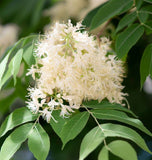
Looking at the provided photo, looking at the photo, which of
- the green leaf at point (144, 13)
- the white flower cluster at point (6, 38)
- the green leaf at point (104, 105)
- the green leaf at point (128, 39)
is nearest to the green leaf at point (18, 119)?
the green leaf at point (104, 105)

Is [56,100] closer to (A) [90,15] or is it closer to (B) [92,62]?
(B) [92,62]

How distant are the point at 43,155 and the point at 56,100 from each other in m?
0.16

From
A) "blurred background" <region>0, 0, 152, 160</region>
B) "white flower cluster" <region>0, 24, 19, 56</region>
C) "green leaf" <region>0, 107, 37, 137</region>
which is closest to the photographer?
"green leaf" <region>0, 107, 37, 137</region>

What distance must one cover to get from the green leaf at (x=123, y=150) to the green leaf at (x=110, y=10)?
13.4 inches

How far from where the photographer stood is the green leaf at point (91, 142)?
512 millimetres

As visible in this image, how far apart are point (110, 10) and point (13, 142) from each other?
37 cm

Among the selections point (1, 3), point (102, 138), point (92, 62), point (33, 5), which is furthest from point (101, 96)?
point (1, 3)

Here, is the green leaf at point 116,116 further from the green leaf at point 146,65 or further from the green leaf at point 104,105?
the green leaf at point 146,65

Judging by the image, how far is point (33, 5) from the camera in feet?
5.50

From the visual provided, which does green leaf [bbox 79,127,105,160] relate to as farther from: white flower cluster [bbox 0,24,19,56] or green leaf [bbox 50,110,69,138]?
white flower cluster [bbox 0,24,19,56]

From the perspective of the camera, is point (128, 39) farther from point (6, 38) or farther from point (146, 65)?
point (6, 38)

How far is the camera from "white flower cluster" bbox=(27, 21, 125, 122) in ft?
2.22

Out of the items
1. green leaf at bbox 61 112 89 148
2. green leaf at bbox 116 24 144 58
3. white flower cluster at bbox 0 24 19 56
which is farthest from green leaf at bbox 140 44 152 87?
white flower cluster at bbox 0 24 19 56

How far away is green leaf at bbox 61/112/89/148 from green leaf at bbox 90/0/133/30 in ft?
0.76
